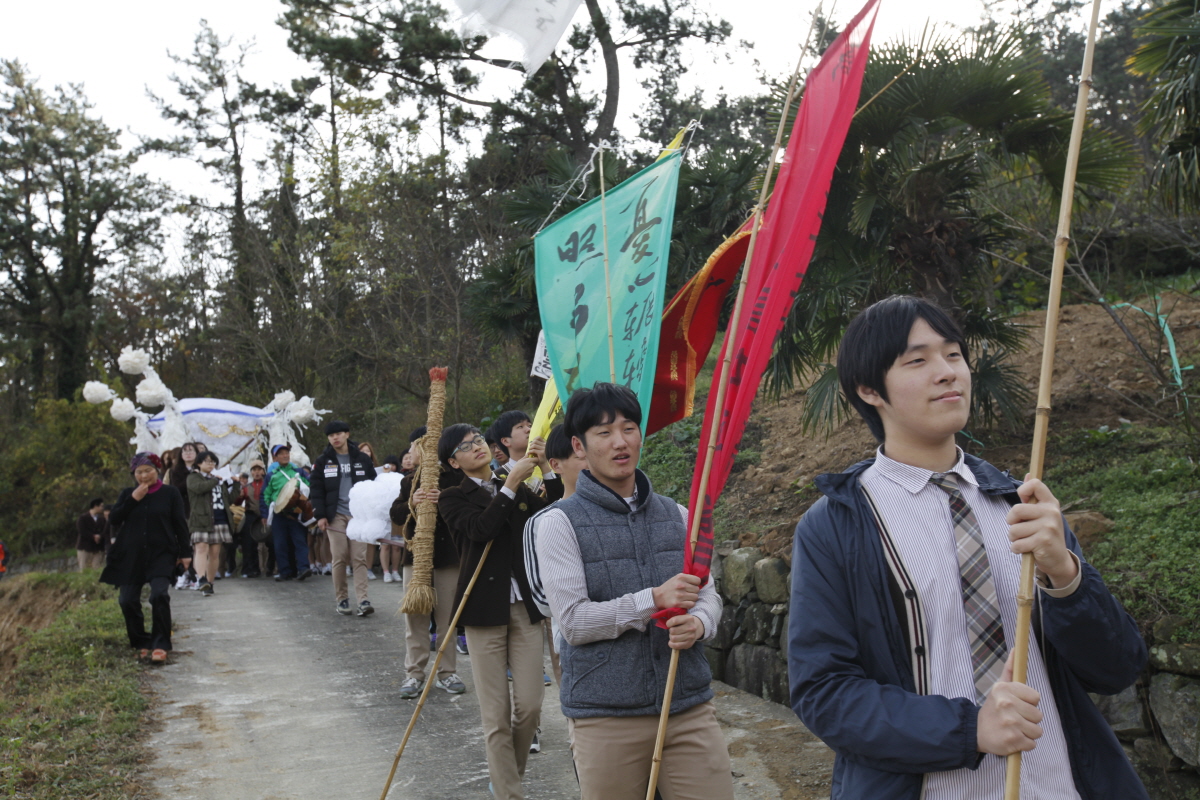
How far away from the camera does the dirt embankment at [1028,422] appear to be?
25.9ft

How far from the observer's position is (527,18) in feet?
15.4

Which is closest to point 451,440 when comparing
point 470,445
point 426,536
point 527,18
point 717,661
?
point 470,445

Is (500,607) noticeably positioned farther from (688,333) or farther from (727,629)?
(727,629)

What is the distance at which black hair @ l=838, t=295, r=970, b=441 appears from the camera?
1962mm

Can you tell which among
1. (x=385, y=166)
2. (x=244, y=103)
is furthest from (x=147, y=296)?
(x=385, y=166)

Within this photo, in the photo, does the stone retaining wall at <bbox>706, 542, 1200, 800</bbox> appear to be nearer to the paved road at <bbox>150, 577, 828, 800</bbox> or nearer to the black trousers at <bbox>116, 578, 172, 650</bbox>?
the paved road at <bbox>150, 577, 828, 800</bbox>

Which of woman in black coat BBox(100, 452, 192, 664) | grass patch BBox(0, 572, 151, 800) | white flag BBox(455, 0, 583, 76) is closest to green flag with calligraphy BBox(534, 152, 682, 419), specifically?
white flag BBox(455, 0, 583, 76)

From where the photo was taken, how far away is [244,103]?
28.0m

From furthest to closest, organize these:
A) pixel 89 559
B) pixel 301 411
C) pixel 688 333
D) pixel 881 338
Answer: pixel 89 559
pixel 301 411
pixel 688 333
pixel 881 338

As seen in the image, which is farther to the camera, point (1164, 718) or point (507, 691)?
point (507, 691)

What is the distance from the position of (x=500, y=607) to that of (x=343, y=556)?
20.3 ft

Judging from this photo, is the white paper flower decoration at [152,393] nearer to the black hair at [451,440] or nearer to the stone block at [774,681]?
the black hair at [451,440]

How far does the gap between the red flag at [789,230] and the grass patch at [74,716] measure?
4.31 metres

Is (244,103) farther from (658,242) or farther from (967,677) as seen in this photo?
(967,677)
